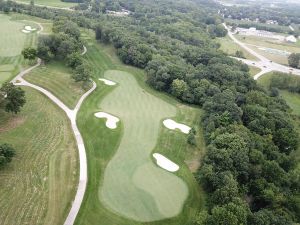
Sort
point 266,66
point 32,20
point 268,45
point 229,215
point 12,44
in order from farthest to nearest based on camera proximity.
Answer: point 268,45, point 32,20, point 266,66, point 12,44, point 229,215

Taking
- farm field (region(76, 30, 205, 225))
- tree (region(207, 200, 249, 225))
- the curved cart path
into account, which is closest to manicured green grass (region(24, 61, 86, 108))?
the curved cart path

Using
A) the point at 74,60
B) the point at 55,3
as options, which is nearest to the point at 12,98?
→ the point at 74,60

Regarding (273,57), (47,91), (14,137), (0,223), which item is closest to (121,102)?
(47,91)

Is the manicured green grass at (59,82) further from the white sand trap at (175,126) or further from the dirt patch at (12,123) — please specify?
the white sand trap at (175,126)

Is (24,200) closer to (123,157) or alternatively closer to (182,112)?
(123,157)

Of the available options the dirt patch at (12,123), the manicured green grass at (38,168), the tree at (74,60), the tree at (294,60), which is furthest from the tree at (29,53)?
the tree at (294,60)

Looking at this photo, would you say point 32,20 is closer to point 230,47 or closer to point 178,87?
point 178,87
